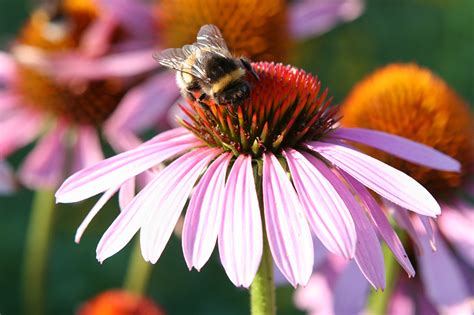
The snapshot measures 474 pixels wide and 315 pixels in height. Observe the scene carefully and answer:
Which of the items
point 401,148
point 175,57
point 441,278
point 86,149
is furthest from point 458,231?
point 86,149

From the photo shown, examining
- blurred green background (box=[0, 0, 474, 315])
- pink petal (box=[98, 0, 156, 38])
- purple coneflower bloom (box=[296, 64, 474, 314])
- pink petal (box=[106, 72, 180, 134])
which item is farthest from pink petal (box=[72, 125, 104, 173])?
purple coneflower bloom (box=[296, 64, 474, 314])

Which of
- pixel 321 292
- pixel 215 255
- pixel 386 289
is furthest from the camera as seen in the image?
pixel 215 255

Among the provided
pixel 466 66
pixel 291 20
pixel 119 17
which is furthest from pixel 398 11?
pixel 119 17

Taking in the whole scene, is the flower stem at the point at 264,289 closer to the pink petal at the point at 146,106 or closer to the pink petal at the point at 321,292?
the pink petal at the point at 321,292

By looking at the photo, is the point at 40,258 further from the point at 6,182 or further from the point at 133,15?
the point at 133,15

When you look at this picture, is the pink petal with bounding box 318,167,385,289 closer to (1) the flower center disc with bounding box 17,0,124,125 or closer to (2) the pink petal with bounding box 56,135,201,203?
(2) the pink petal with bounding box 56,135,201,203

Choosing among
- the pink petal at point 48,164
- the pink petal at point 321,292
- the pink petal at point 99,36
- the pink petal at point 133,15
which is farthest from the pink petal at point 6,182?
the pink petal at point 321,292

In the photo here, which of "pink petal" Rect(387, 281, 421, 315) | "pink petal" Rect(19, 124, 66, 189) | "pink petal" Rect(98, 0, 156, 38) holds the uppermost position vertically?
"pink petal" Rect(98, 0, 156, 38)

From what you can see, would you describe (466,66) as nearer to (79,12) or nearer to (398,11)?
(398,11)
